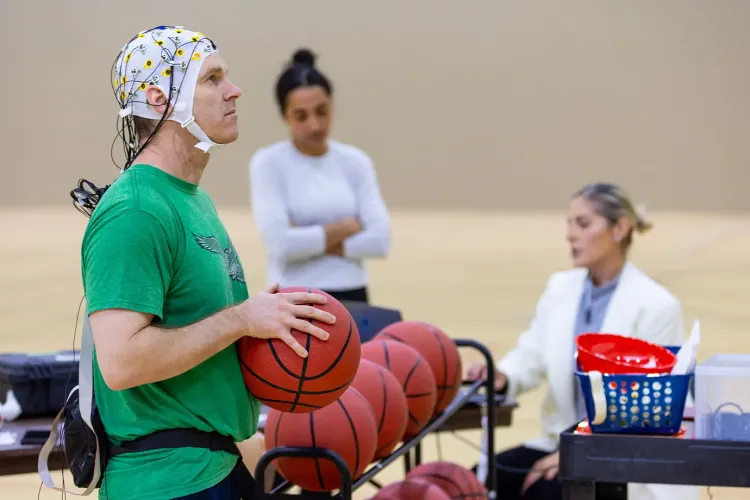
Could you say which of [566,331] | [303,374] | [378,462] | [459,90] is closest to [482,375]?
[566,331]

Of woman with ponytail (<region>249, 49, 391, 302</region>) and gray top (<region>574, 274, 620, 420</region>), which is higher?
woman with ponytail (<region>249, 49, 391, 302</region>)

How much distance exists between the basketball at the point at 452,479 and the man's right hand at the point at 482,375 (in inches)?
15.4

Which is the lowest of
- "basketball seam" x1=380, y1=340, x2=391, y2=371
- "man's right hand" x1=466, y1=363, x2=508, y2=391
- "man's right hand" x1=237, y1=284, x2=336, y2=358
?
"man's right hand" x1=466, y1=363, x2=508, y2=391

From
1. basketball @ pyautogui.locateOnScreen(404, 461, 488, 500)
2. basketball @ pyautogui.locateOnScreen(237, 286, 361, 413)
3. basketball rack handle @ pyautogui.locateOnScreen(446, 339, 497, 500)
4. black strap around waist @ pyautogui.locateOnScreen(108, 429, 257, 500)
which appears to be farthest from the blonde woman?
black strap around waist @ pyautogui.locateOnScreen(108, 429, 257, 500)

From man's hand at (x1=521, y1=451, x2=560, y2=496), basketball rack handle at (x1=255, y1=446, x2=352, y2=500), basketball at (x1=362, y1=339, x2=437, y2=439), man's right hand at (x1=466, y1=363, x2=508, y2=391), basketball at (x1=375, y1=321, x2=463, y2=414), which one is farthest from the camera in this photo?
man's right hand at (x1=466, y1=363, x2=508, y2=391)

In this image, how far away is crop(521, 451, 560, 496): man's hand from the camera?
3.58 meters

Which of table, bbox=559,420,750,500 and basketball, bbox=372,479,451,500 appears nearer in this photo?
table, bbox=559,420,750,500

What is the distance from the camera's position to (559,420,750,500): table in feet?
7.19

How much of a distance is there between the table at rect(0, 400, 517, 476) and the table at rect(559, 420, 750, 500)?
112 centimetres

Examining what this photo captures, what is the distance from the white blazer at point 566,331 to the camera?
3598 millimetres

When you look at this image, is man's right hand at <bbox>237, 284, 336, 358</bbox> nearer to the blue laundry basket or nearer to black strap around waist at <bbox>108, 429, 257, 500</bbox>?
black strap around waist at <bbox>108, 429, 257, 500</bbox>

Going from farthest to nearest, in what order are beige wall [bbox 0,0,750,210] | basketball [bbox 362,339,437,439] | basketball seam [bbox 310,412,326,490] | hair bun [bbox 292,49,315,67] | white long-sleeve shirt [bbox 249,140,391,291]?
1. beige wall [bbox 0,0,750,210]
2. hair bun [bbox 292,49,315,67]
3. white long-sleeve shirt [bbox 249,140,391,291]
4. basketball [bbox 362,339,437,439]
5. basketball seam [bbox 310,412,326,490]

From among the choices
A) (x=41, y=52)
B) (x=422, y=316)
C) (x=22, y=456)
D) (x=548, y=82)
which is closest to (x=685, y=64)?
(x=548, y=82)

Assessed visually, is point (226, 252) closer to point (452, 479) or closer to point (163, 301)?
point (163, 301)
